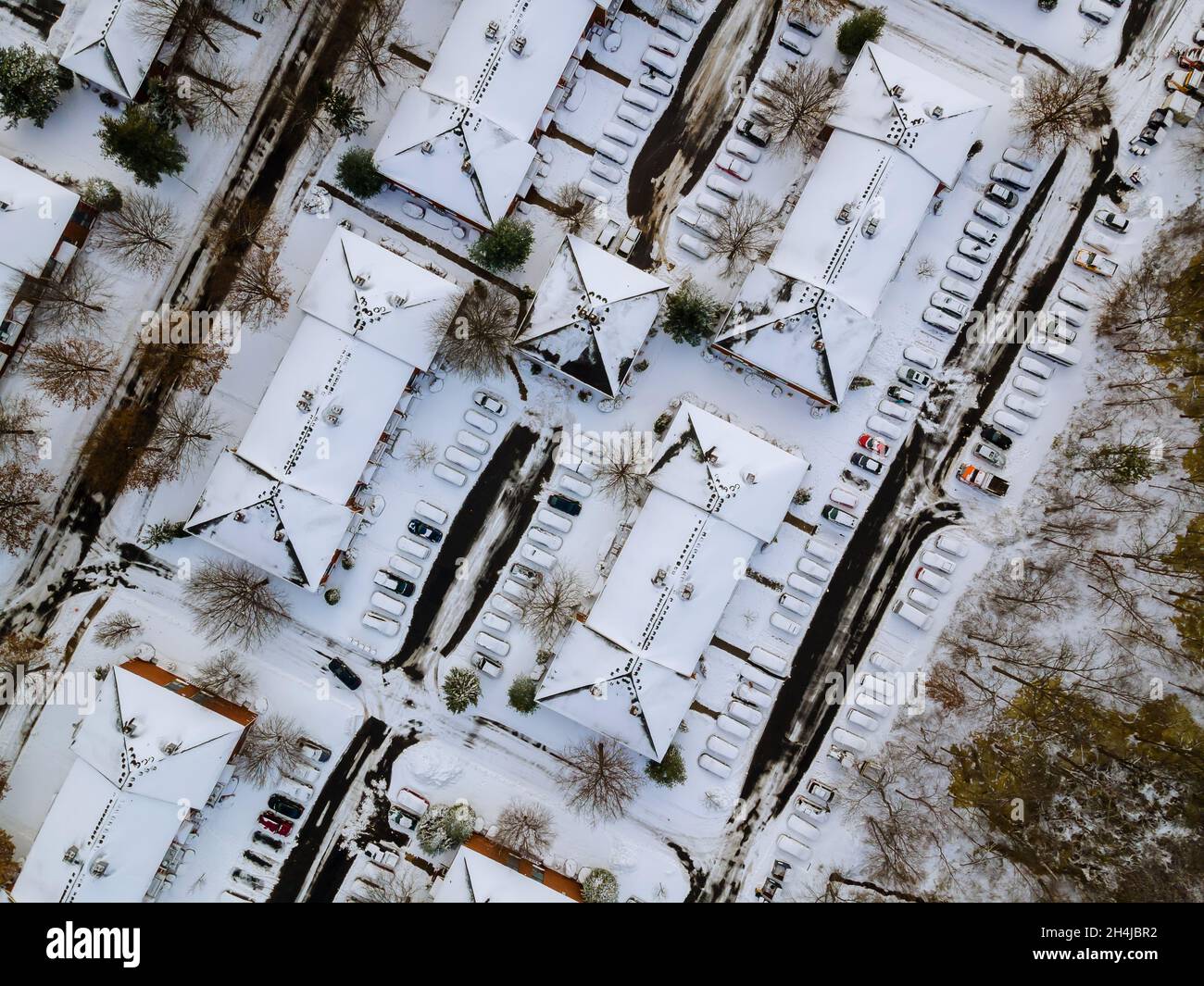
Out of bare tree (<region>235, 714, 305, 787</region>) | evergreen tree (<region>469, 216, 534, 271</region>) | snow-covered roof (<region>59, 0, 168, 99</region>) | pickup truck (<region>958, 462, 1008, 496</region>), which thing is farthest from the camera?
pickup truck (<region>958, 462, 1008, 496</region>)

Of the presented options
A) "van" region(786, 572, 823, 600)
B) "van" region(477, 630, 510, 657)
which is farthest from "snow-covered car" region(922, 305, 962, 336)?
"van" region(477, 630, 510, 657)

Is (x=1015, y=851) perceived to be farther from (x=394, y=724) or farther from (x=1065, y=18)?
(x=1065, y=18)

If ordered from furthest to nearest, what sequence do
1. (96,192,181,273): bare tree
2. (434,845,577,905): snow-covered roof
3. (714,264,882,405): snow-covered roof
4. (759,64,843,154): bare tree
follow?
(96,192,181,273): bare tree
(759,64,843,154): bare tree
(434,845,577,905): snow-covered roof
(714,264,882,405): snow-covered roof

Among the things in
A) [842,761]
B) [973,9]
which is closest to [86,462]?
[842,761]

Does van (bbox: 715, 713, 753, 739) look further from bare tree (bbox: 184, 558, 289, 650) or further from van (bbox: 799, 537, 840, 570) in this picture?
A: bare tree (bbox: 184, 558, 289, 650)

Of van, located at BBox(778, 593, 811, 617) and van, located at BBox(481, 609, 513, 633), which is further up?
van, located at BBox(778, 593, 811, 617)

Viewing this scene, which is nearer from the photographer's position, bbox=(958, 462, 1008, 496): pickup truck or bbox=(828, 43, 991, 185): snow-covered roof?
bbox=(828, 43, 991, 185): snow-covered roof
